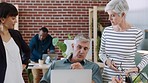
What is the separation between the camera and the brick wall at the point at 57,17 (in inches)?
258

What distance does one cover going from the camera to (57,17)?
6605 millimetres

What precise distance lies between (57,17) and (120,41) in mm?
4420

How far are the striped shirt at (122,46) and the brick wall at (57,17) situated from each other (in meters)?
4.29

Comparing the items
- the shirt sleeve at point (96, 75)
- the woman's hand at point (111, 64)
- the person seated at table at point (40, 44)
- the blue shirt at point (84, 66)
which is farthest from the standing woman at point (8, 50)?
the person seated at table at point (40, 44)

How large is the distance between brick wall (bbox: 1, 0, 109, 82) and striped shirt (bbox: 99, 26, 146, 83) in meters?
4.29

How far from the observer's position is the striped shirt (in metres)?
2.25

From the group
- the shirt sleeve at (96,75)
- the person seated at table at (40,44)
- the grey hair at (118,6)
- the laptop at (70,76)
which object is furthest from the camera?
the person seated at table at (40,44)

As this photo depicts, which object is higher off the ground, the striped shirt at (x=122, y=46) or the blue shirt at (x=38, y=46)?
the striped shirt at (x=122, y=46)

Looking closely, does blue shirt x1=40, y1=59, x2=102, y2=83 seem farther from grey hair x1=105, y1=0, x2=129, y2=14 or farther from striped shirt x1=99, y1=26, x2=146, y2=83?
grey hair x1=105, y1=0, x2=129, y2=14

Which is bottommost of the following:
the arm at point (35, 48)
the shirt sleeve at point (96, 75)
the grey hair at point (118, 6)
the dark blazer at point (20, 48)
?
the arm at point (35, 48)

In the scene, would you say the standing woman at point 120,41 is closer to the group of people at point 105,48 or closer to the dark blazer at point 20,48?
the group of people at point 105,48

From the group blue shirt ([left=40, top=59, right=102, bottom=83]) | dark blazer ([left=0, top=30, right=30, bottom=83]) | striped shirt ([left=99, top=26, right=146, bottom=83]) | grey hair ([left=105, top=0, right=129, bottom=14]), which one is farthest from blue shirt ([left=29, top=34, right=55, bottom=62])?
grey hair ([left=105, top=0, right=129, bottom=14])

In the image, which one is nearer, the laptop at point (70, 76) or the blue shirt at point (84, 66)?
the laptop at point (70, 76)

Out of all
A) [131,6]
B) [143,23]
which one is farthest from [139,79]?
[131,6]
